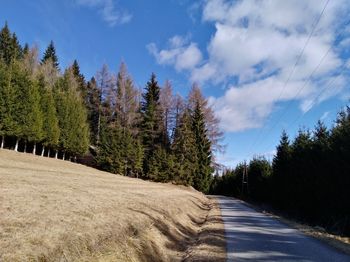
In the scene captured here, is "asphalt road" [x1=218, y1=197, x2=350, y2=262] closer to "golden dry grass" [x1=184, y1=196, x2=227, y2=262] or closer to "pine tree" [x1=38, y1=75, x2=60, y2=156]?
"golden dry grass" [x1=184, y1=196, x2=227, y2=262]

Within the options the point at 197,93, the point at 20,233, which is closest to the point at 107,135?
the point at 197,93

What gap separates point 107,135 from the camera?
211 feet

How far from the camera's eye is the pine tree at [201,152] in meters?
66.5

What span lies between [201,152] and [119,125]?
609 inches

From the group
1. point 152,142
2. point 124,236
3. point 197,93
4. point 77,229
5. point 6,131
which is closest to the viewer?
point 77,229

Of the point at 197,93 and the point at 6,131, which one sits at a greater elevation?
the point at 197,93

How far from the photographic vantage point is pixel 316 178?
101ft

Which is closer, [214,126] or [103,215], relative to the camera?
[103,215]

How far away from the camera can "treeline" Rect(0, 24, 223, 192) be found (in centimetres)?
5009

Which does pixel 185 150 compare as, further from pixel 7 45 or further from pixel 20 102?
pixel 7 45

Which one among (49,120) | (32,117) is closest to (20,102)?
(32,117)

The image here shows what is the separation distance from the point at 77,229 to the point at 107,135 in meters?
56.5

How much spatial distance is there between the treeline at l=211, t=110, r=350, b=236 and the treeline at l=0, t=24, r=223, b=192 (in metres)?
16.7

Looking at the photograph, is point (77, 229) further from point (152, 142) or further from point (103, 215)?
point (152, 142)
